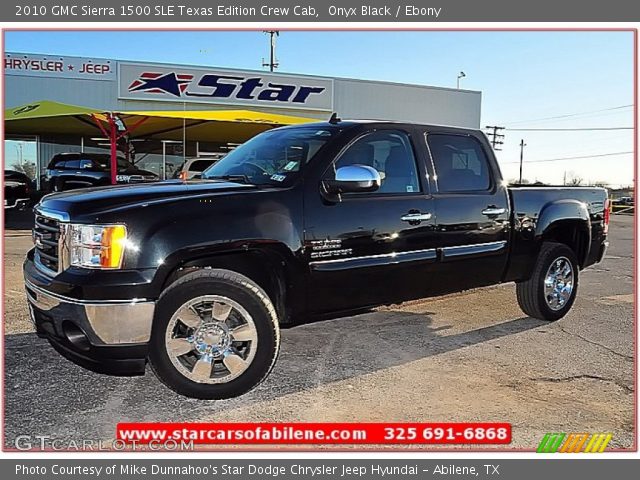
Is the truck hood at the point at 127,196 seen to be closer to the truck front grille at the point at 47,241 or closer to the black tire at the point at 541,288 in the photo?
the truck front grille at the point at 47,241

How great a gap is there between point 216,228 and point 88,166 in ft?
51.8

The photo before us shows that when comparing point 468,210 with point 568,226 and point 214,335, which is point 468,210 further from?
point 214,335

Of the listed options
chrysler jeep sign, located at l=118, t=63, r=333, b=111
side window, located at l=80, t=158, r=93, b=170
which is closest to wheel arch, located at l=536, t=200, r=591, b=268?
side window, located at l=80, t=158, r=93, b=170

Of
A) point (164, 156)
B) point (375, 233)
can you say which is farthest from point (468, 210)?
point (164, 156)

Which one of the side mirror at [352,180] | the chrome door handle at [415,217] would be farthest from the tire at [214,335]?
the chrome door handle at [415,217]

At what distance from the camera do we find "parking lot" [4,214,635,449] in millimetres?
3492

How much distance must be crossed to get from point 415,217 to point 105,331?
2399 millimetres

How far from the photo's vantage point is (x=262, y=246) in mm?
3824

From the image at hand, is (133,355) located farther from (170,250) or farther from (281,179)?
(281,179)

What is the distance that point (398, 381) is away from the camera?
410cm

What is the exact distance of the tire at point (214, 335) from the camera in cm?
358

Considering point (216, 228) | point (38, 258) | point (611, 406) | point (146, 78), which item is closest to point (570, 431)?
point (611, 406)

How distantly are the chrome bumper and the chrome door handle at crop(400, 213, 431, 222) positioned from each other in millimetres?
1993

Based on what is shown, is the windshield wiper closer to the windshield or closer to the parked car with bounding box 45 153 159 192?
the windshield
